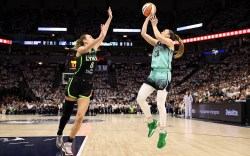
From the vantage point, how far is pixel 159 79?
584 cm

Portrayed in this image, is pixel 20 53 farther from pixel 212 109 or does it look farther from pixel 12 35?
pixel 212 109

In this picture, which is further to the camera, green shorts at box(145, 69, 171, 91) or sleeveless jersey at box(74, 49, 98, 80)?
green shorts at box(145, 69, 171, 91)

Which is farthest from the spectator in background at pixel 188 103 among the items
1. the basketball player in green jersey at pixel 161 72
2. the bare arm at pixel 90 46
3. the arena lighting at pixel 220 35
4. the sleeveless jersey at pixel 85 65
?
the arena lighting at pixel 220 35

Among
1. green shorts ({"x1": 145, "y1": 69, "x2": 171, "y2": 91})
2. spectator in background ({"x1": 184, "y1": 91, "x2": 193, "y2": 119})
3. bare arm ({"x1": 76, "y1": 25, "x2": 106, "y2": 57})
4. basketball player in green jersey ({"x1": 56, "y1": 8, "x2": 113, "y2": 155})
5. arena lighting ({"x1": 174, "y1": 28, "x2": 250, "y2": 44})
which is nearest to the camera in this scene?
bare arm ({"x1": 76, "y1": 25, "x2": 106, "y2": 57})

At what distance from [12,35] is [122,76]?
16988 mm

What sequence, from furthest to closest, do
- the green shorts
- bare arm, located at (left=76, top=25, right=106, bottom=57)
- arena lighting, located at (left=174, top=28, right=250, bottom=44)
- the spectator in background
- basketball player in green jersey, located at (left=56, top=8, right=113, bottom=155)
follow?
arena lighting, located at (left=174, top=28, right=250, bottom=44), the spectator in background, the green shorts, basketball player in green jersey, located at (left=56, top=8, right=113, bottom=155), bare arm, located at (left=76, top=25, right=106, bottom=57)

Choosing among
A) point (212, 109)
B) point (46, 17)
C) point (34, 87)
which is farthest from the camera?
point (46, 17)

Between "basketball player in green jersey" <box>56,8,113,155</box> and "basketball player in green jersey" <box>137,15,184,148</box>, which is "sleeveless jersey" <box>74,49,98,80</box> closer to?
"basketball player in green jersey" <box>56,8,113,155</box>

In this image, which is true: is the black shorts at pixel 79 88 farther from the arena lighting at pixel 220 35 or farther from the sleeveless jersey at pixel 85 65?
the arena lighting at pixel 220 35

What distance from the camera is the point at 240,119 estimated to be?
14.1 meters

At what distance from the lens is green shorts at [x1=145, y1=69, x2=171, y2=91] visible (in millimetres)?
5816

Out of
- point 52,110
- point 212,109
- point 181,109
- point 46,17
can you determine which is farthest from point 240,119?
point 46,17

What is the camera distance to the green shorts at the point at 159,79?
5816mm

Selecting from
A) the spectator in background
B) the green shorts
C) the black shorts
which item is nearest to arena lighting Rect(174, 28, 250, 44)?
the spectator in background
